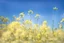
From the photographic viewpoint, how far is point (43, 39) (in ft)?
9.37

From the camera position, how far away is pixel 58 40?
9.29ft

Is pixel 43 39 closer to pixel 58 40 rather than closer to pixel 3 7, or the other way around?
pixel 58 40

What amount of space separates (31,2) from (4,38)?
2.45ft

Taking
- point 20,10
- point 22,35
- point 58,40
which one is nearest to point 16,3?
point 20,10

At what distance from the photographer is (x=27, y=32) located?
287 centimetres

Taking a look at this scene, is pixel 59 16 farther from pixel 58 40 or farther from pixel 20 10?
pixel 20 10

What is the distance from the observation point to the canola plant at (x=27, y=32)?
2828 mm

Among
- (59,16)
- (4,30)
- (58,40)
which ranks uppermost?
(59,16)

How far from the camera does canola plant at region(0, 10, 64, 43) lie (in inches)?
111

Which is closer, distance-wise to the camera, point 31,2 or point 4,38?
point 4,38

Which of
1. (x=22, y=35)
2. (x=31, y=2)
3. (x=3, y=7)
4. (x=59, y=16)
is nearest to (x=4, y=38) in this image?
(x=22, y=35)

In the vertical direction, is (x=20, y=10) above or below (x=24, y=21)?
above

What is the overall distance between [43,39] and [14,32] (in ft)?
1.54

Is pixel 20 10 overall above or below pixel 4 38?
above
